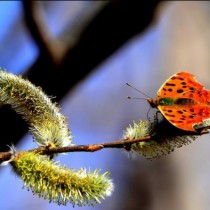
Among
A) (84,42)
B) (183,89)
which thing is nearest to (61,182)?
(183,89)

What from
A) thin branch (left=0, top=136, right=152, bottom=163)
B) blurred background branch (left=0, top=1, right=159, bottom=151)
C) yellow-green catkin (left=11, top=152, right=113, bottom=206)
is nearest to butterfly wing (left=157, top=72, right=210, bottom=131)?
thin branch (left=0, top=136, right=152, bottom=163)

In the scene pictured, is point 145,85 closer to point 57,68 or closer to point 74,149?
point 57,68

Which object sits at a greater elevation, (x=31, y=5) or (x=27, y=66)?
(x=31, y=5)

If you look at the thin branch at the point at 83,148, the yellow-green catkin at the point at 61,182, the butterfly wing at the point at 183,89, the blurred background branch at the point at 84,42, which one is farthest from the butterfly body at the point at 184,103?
the blurred background branch at the point at 84,42

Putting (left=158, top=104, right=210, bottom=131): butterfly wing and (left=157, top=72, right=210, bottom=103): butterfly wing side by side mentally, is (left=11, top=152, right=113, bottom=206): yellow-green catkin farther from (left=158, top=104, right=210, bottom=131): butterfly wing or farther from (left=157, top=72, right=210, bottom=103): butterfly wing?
(left=157, top=72, right=210, bottom=103): butterfly wing

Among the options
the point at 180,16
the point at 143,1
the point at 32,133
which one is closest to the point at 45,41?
the point at 143,1

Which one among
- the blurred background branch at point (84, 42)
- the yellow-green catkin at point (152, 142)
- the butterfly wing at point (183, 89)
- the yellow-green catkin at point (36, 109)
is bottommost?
the blurred background branch at point (84, 42)

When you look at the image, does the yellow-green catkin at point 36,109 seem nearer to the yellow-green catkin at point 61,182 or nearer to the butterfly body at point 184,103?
the yellow-green catkin at point 61,182

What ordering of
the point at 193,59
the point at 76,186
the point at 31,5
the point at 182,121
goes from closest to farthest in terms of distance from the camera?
the point at 76,186 → the point at 182,121 → the point at 31,5 → the point at 193,59
